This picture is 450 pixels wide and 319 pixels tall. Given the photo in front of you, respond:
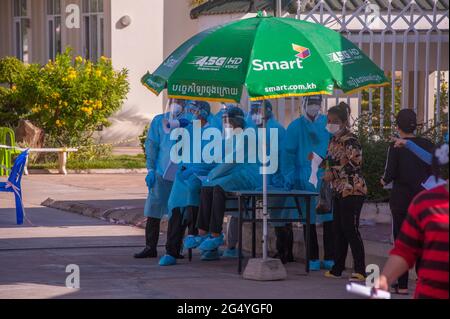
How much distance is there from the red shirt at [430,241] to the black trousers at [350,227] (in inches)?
187

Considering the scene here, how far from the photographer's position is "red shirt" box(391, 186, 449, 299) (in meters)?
5.32

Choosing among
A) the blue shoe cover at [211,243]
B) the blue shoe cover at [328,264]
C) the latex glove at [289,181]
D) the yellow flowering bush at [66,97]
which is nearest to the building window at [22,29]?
the yellow flowering bush at [66,97]

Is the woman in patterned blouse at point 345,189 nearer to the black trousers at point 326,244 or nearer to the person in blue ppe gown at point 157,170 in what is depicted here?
the black trousers at point 326,244

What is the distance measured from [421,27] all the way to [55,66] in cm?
1058

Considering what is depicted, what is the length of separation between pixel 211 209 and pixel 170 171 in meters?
0.68

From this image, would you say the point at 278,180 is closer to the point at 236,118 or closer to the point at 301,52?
the point at 236,118

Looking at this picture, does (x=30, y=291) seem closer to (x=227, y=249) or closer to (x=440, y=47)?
(x=227, y=249)

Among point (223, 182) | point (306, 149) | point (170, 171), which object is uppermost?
point (306, 149)

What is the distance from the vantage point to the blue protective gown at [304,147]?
11438mm

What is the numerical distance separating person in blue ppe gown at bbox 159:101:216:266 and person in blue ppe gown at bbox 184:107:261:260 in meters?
0.16

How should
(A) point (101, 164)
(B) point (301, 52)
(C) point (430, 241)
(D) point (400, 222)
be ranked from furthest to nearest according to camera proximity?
(A) point (101, 164)
(B) point (301, 52)
(D) point (400, 222)
(C) point (430, 241)

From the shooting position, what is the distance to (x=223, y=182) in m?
11.4

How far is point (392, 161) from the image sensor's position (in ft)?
31.9

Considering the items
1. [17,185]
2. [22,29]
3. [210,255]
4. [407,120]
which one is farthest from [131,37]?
[407,120]
